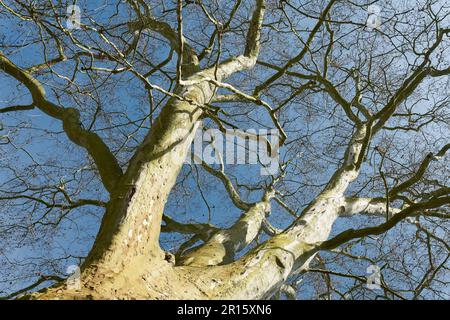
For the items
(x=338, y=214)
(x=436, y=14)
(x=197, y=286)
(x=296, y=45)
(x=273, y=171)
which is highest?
(x=296, y=45)

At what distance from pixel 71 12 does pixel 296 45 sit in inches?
128

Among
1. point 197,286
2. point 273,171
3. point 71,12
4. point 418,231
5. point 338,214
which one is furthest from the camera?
point 273,171

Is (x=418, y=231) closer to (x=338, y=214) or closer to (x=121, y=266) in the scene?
(x=338, y=214)

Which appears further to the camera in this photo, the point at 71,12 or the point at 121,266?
the point at 71,12

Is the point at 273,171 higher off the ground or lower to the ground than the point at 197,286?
higher

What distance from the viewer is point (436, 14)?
14.8 feet
